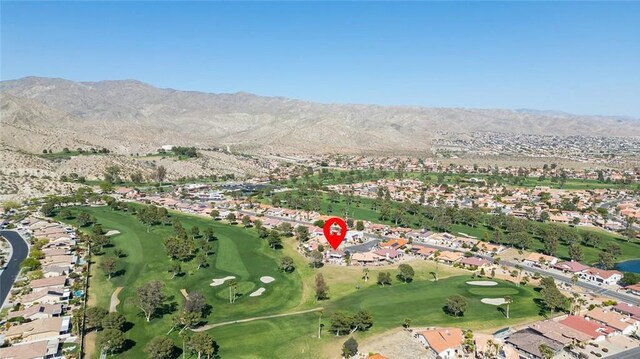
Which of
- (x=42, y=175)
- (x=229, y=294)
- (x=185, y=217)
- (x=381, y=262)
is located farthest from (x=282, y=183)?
(x=229, y=294)

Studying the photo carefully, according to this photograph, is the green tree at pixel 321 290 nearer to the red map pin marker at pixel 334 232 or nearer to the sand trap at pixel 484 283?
the red map pin marker at pixel 334 232

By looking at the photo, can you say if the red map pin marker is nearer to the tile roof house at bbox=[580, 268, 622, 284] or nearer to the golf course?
the golf course

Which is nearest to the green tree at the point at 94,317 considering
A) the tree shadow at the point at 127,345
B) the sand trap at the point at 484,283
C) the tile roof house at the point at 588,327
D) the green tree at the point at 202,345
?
the tree shadow at the point at 127,345

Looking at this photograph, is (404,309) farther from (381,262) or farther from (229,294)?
(229,294)

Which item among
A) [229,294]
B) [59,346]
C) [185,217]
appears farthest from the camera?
[185,217]

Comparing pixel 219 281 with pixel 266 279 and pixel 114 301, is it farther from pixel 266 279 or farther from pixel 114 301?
pixel 114 301

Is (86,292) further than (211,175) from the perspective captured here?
No
